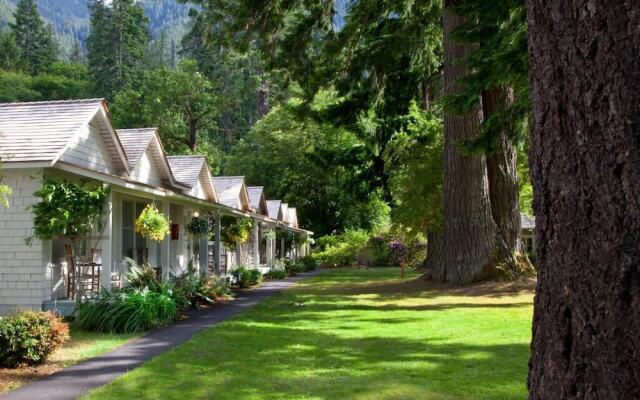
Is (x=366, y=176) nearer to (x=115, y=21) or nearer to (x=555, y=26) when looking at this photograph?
(x=555, y=26)

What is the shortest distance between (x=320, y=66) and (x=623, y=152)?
1683cm

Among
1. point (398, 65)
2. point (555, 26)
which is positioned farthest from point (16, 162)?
point (398, 65)

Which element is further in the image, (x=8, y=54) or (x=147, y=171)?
(x=8, y=54)

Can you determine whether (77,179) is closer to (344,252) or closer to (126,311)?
(126,311)

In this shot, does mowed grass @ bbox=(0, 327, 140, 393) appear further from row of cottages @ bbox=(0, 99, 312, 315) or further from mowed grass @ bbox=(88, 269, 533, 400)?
row of cottages @ bbox=(0, 99, 312, 315)

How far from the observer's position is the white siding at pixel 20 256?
12.8m

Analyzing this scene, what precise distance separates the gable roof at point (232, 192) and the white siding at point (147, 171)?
964 centimetres

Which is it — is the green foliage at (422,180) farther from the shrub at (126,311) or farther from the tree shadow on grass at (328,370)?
the tree shadow on grass at (328,370)

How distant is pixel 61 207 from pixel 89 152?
3.14 m

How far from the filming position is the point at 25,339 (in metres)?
8.58

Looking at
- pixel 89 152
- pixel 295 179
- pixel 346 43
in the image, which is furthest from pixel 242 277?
pixel 295 179

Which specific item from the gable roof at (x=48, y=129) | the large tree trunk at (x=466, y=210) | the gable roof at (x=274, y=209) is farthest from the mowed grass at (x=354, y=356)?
the gable roof at (x=274, y=209)

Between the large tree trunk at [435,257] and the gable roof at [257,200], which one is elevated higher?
the gable roof at [257,200]

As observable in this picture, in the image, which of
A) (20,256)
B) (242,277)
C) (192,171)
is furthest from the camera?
(242,277)
